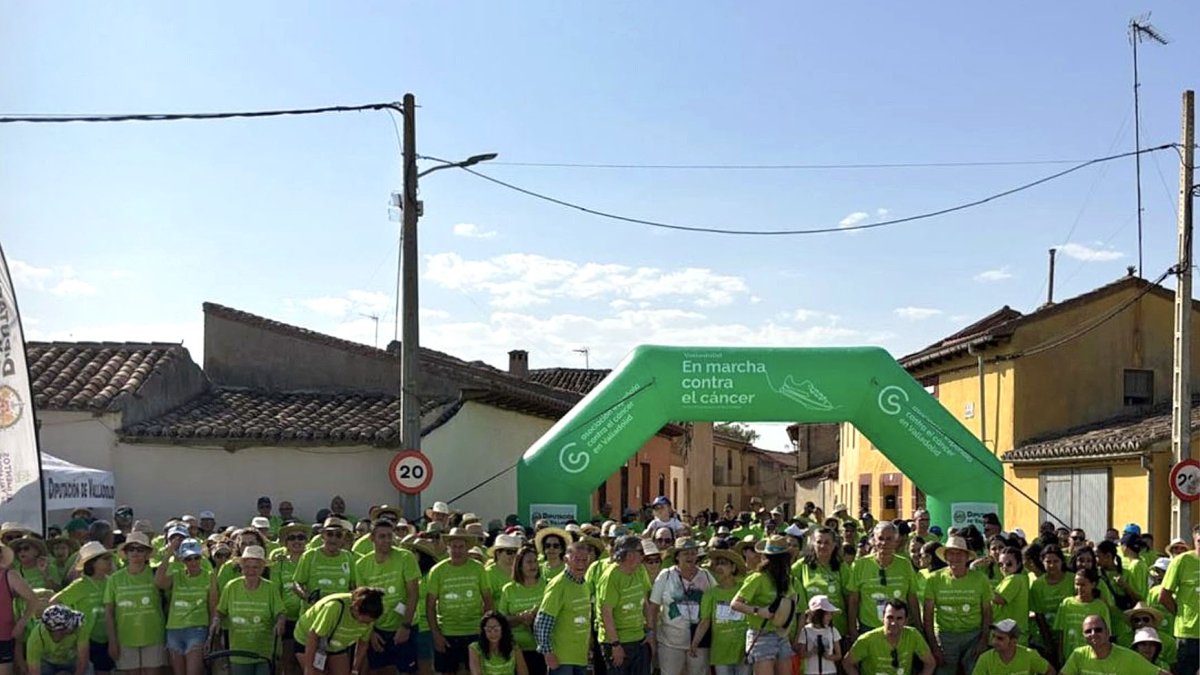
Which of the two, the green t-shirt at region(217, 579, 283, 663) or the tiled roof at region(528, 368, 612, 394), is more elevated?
the tiled roof at region(528, 368, 612, 394)

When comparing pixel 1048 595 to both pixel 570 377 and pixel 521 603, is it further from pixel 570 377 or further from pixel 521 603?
pixel 570 377

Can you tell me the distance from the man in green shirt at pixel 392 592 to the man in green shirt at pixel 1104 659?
16.7 feet

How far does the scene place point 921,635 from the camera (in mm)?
9750

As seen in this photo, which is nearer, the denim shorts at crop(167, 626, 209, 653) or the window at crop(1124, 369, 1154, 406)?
the denim shorts at crop(167, 626, 209, 653)

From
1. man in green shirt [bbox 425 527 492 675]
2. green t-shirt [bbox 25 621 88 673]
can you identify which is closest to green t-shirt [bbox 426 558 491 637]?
man in green shirt [bbox 425 527 492 675]

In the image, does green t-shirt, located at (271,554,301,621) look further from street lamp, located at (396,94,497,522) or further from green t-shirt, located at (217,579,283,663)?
street lamp, located at (396,94,497,522)

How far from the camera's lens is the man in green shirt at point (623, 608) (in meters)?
9.48

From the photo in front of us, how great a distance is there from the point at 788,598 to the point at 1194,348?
1919 centimetres

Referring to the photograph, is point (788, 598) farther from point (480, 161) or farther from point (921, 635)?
point (480, 161)

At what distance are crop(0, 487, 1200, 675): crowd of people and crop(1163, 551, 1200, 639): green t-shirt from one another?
1 cm

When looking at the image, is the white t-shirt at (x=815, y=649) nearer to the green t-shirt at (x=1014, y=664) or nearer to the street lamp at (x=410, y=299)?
the green t-shirt at (x=1014, y=664)

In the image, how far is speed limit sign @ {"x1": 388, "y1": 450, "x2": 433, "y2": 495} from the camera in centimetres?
1486

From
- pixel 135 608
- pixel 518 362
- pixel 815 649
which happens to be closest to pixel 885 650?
pixel 815 649

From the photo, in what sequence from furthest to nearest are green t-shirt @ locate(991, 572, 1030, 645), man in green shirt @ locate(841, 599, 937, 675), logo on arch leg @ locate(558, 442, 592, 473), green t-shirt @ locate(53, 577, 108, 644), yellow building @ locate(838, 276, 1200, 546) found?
yellow building @ locate(838, 276, 1200, 546) < logo on arch leg @ locate(558, 442, 592, 473) < green t-shirt @ locate(991, 572, 1030, 645) < green t-shirt @ locate(53, 577, 108, 644) < man in green shirt @ locate(841, 599, 937, 675)
